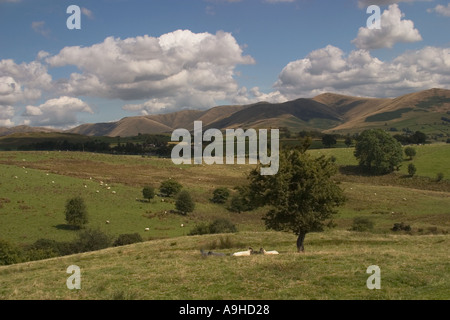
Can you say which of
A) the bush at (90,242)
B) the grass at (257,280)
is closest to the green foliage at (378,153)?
the bush at (90,242)

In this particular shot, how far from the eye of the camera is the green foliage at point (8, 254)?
40938 millimetres

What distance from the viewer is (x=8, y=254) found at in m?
41.4

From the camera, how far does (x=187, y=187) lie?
97062 mm

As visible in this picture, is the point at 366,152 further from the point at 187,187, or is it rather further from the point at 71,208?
A: the point at 71,208

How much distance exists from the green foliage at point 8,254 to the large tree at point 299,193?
3022 centimetres

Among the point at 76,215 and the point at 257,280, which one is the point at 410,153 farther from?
the point at 257,280

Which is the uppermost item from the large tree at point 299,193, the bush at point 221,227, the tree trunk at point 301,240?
the large tree at point 299,193

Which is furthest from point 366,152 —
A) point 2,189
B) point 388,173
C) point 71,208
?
point 2,189

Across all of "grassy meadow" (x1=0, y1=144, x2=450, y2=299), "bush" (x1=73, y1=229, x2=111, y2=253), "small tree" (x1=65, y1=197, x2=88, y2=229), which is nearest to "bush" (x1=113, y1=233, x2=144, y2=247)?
"bush" (x1=73, y1=229, x2=111, y2=253)

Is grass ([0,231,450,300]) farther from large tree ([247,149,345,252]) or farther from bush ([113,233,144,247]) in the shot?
bush ([113,233,144,247])

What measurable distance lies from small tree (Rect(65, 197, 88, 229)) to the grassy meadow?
176 cm

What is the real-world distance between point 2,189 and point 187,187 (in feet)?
139

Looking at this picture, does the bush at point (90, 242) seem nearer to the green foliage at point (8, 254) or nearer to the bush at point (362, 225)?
the green foliage at point (8, 254)
